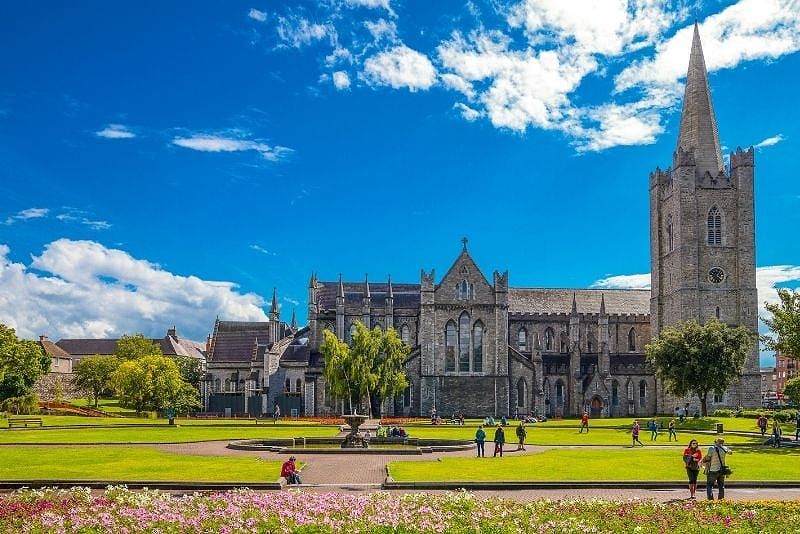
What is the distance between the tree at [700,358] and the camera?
75562 millimetres

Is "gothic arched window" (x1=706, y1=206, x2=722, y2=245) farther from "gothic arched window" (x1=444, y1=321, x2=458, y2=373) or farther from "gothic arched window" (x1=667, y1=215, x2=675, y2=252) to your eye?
"gothic arched window" (x1=444, y1=321, x2=458, y2=373)

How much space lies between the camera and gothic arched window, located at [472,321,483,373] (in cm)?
8888

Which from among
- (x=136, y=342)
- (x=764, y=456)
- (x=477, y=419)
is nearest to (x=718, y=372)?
(x=477, y=419)

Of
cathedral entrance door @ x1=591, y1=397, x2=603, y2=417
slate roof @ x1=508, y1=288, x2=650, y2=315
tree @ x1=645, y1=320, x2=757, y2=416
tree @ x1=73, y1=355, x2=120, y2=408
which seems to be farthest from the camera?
tree @ x1=73, y1=355, x2=120, y2=408

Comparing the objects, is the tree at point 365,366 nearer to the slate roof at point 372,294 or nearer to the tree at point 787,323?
the slate roof at point 372,294

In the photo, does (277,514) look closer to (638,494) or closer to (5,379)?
(638,494)

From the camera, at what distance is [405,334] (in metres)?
97.4

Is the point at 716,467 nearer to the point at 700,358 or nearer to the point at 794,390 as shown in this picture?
the point at 794,390

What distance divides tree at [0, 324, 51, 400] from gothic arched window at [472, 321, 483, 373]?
1843 inches

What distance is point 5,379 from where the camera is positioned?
87.0m

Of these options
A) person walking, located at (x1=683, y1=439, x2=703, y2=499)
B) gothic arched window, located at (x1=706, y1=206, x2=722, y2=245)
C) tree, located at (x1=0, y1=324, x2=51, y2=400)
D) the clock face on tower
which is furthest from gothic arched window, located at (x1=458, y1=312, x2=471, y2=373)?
person walking, located at (x1=683, y1=439, x2=703, y2=499)

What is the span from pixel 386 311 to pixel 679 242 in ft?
114

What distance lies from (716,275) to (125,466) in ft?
247

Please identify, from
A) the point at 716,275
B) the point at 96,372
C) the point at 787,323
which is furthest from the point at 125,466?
the point at 96,372
